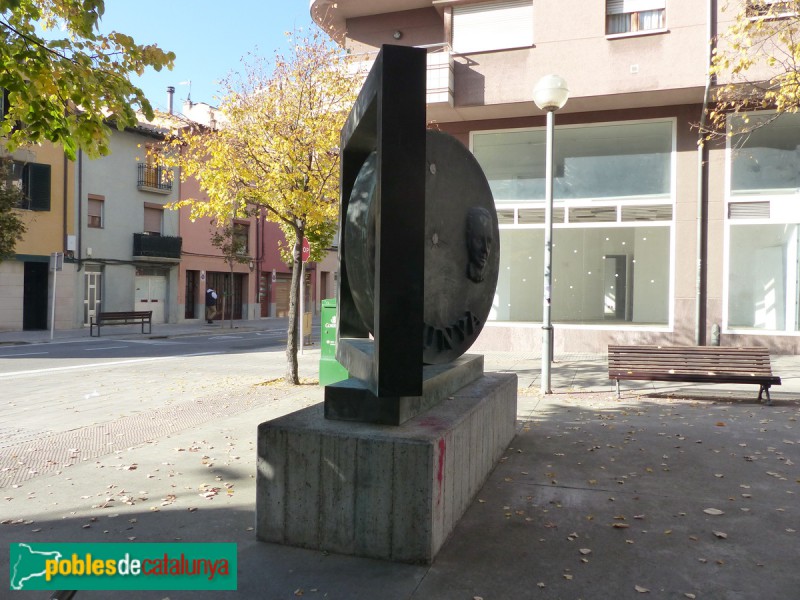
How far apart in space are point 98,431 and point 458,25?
12925mm

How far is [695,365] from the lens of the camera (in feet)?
28.1

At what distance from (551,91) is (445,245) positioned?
5257mm

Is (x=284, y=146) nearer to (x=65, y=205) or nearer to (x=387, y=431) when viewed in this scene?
(x=387, y=431)

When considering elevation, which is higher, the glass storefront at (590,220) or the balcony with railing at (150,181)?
the balcony with railing at (150,181)

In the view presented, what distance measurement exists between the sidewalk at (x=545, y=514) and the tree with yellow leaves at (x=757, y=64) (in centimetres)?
506

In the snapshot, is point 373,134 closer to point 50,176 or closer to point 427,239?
point 427,239

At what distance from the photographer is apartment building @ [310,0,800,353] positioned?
45.4ft

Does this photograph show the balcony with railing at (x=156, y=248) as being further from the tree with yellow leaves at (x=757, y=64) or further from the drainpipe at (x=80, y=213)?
the tree with yellow leaves at (x=757, y=64)

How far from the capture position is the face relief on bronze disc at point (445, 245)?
4.52 m

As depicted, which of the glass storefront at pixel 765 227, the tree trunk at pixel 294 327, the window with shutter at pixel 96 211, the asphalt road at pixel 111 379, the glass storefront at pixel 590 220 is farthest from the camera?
the window with shutter at pixel 96 211

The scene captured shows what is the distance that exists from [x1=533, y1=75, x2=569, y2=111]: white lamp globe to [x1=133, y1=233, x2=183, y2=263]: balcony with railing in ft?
81.8

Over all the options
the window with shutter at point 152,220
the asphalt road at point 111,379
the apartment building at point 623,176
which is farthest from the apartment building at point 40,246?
the apartment building at point 623,176

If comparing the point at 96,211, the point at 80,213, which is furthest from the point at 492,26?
the point at 96,211

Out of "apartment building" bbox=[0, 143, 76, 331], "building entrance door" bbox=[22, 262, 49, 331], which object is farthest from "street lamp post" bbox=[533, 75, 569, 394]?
"building entrance door" bbox=[22, 262, 49, 331]
